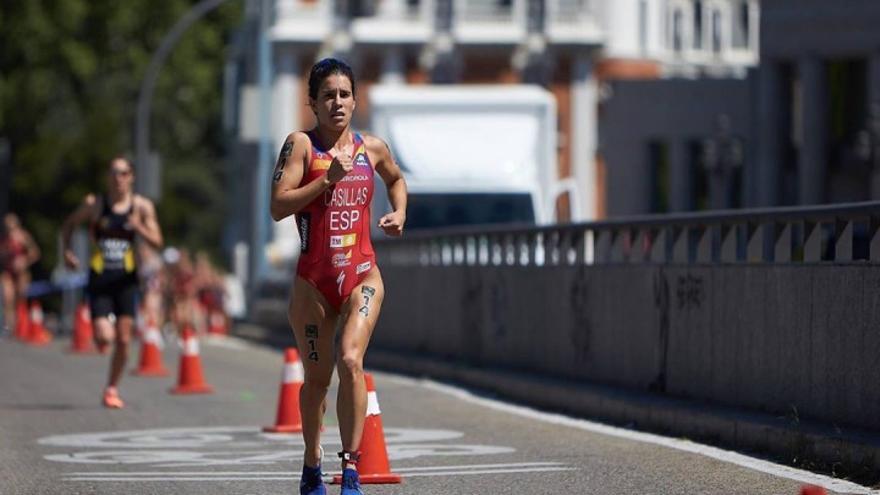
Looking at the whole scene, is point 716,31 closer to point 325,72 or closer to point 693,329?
point 693,329

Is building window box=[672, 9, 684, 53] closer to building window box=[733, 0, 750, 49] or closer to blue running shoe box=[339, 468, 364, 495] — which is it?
building window box=[733, 0, 750, 49]

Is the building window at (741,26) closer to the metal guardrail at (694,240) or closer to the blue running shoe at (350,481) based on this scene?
the metal guardrail at (694,240)

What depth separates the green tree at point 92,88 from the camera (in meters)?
76.9

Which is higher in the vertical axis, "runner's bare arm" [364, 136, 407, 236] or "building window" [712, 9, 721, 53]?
"building window" [712, 9, 721, 53]

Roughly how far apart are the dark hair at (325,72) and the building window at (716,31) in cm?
7844

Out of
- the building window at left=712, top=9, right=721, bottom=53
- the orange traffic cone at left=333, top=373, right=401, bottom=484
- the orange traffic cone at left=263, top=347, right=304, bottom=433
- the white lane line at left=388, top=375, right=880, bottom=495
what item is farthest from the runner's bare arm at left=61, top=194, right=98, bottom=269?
the building window at left=712, top=9, right=721, bottom=53

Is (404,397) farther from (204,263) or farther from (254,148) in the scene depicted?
(254,148)

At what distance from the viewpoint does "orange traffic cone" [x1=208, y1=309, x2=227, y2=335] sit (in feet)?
132

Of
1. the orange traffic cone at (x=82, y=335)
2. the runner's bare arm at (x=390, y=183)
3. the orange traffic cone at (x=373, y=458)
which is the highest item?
the runner's bare arm at (x=390, y=183)

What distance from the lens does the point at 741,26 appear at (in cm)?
8850

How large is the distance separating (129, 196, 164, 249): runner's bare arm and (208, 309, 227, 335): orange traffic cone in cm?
2205

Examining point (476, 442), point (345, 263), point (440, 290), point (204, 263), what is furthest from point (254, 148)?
point (345, 263)

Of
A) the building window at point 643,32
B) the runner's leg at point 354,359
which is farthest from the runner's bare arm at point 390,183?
the building window at point 643,32

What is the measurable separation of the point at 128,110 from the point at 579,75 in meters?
15.8
